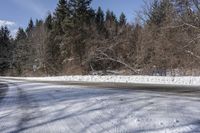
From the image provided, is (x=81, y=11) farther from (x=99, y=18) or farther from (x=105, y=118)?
(x=105, y=118)

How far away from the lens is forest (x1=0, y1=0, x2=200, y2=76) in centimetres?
3450

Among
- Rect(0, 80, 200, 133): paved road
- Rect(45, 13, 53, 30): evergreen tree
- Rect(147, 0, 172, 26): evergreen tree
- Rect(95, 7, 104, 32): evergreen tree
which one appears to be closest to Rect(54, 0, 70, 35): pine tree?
Rect(95, 7, 104, 32): evergreen tree

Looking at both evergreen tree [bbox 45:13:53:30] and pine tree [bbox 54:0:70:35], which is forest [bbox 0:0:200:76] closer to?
pine tree [bbox 54:0:70:35]

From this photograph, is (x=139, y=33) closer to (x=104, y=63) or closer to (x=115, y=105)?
(x=104, y=63)

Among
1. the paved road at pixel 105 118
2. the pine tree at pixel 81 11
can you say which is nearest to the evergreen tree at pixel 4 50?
the pine tree at pixel 81 11

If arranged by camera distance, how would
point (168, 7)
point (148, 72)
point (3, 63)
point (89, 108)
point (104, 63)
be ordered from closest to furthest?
point (89, 108) → point (168, 7) → point (148, 72) → point (104, 63) → point (3, 63)

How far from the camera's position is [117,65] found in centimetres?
4831

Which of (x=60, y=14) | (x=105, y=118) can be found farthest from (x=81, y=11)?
(x=105, y=118)

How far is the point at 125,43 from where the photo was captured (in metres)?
47.5

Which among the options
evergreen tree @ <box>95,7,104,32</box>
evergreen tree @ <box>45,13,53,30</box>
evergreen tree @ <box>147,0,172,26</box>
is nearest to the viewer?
evergreen tree @ <box>147,0,172,26</box>

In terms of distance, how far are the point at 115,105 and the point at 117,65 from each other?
37015 millimetres

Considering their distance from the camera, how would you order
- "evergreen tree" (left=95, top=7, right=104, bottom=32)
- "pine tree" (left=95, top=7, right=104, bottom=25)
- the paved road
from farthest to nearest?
1. "pine tree" (left=95, top=7, right=104, bottom=25)
2. "evergreen tree" (left=95, top=7, right=104, bottom=32)
3. the paved road

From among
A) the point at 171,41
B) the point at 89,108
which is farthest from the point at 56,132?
the point at 171,41

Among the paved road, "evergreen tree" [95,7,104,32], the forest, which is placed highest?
"evergreen tree" [95,7,104,32]
